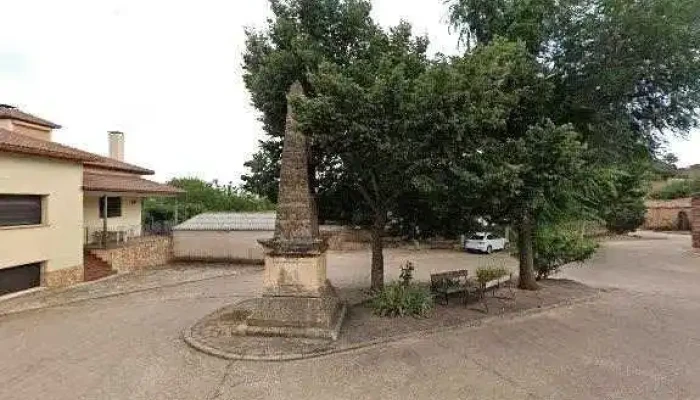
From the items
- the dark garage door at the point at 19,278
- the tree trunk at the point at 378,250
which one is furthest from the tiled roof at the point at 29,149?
the tree trunk at the point at 378,250

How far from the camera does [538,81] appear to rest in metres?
12.6

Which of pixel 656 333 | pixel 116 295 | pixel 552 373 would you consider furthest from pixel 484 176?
pixel 116 295

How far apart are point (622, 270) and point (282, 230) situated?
18.1 m

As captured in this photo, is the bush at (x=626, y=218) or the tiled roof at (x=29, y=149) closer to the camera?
the tiled roof at (x=29, y=149)

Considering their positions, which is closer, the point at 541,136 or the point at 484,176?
the point at 484,176

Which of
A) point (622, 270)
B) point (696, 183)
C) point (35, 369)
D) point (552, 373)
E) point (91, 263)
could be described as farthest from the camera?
point (696, 183)

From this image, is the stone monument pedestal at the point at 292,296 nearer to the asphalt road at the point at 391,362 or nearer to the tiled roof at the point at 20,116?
the asphalt road at the point at 391,362

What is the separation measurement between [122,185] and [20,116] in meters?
4.89

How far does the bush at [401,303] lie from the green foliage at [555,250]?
6.90 m

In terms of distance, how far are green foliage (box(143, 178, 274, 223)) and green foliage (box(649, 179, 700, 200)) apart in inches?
1761

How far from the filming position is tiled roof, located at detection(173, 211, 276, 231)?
25.9 meters

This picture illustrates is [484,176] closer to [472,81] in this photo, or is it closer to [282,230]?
[472,81]

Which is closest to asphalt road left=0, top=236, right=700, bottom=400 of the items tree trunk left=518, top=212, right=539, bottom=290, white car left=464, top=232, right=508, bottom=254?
tree trunk left=518, top=212, right=539, bottom=290

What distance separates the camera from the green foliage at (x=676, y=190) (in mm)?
50312
